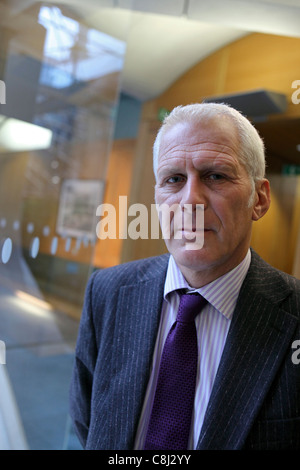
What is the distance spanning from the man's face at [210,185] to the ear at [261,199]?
0.05 metres

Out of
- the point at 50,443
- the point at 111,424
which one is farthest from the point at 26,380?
the point at 111,424

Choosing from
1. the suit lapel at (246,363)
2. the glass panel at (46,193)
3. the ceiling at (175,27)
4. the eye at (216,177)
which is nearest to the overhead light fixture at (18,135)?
the glass panel at (46,193)

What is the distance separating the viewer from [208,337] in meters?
0.91

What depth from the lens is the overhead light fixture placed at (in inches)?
67.6

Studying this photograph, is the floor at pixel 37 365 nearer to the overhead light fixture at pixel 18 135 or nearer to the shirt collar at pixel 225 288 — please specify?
the overhead light fixture at pixel 18 135

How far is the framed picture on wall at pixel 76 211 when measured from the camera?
2.40m

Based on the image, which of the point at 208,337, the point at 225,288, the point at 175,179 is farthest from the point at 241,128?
the point at 208,337

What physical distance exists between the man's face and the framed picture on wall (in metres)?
1.49

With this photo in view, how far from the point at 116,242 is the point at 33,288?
1192mm

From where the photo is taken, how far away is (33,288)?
2.46 metres

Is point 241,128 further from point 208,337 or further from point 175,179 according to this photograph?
point 208,337

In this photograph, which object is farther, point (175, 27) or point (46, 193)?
point (46, 193)

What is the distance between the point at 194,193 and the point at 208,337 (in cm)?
36

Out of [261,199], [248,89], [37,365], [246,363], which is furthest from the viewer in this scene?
[37,365]
